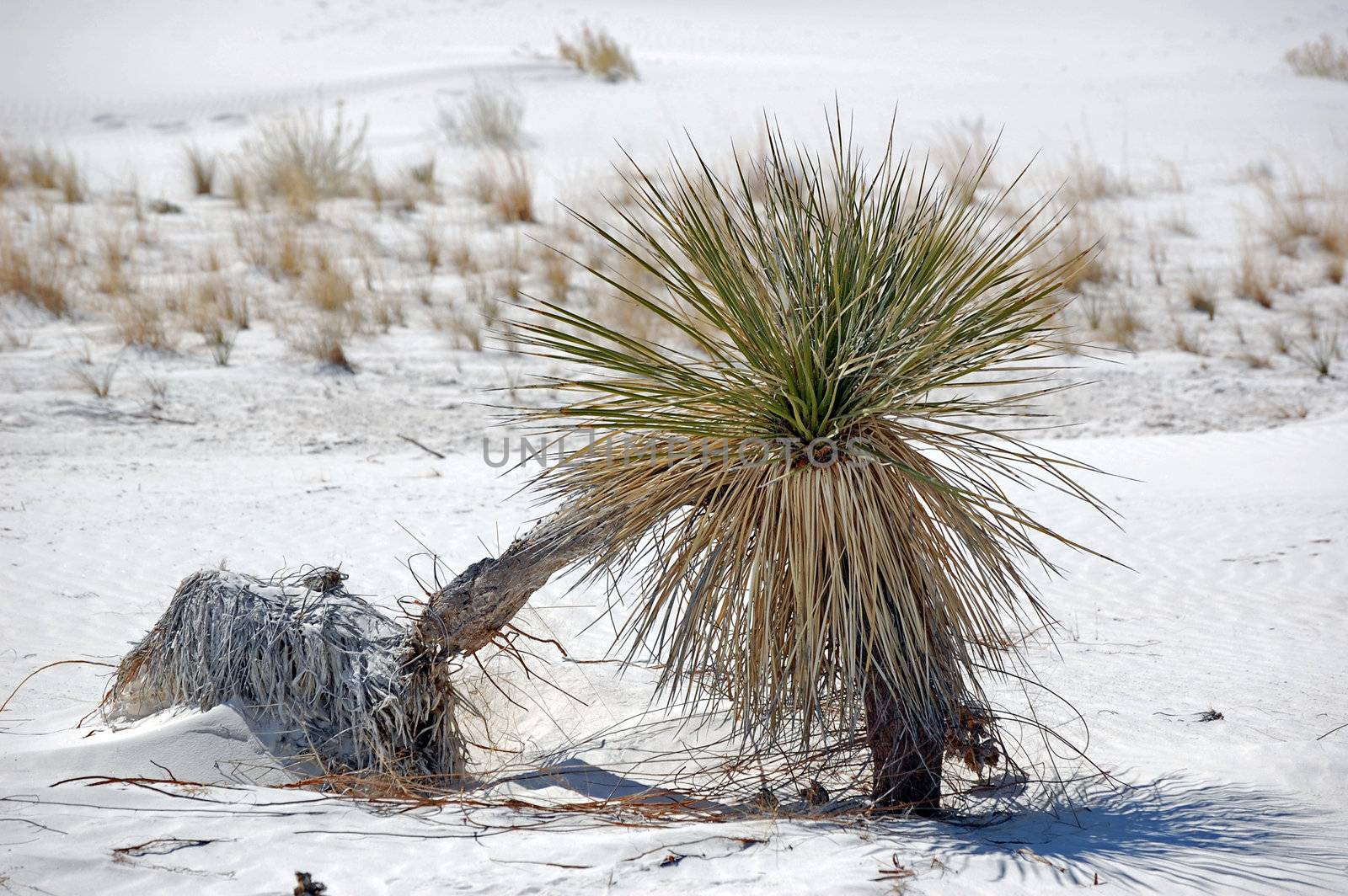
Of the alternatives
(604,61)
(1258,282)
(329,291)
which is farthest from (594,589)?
(604,61)

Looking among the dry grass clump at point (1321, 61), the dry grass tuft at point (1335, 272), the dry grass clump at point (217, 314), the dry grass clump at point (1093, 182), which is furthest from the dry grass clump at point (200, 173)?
the dry grass clump at point (1321, 61)

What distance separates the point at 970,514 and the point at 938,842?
0.86 m

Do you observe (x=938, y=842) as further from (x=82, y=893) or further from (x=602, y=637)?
(x=602, y=637)

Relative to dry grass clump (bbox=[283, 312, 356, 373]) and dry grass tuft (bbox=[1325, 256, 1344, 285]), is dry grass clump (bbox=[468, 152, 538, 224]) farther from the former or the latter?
dry grass tuft (bbox=[1325, 256, 1344, 285])

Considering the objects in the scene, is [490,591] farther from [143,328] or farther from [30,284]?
[30,284]

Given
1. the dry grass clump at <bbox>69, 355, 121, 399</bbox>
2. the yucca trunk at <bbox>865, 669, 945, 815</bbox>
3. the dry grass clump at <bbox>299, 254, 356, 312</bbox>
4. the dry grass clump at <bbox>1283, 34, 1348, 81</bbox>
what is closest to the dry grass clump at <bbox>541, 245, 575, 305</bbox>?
the dry grass clump at <bbox>299, 254, 356, 312</bbox>

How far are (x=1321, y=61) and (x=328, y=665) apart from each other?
23874mm

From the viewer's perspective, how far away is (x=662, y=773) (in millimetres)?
3674

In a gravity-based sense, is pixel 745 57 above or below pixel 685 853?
above

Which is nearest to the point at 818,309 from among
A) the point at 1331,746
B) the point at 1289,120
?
the point at 1331,746

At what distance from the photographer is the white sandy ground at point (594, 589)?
8.79 ft

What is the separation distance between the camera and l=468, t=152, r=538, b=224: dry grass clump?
12633 mm

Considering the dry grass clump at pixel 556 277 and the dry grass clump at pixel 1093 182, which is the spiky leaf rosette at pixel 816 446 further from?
the dry grass clump at pixel 1093 182

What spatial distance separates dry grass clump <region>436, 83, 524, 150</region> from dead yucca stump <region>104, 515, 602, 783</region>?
1282cm
